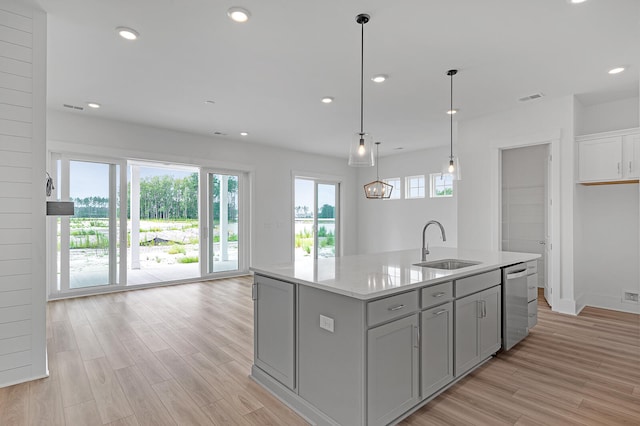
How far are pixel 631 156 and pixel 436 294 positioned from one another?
3620 mm

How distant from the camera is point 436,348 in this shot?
7.49 ft

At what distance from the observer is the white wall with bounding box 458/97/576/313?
14.3 ft

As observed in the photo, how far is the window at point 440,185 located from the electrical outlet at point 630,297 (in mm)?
3438

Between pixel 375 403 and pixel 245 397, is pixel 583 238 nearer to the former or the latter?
pixel 375 403

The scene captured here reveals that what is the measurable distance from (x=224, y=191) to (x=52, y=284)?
3071 millimetres

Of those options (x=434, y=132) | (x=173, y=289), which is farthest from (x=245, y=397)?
(x=434, y=132)

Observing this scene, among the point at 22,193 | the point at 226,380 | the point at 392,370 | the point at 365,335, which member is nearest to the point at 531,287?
the point at 392,370

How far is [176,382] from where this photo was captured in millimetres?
2561

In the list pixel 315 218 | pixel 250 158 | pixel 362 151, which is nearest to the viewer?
pixel 362 151

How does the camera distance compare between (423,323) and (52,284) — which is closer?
(423,323)

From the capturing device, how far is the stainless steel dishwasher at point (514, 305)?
3.07 m

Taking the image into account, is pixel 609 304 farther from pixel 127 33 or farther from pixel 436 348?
pixel 127 33

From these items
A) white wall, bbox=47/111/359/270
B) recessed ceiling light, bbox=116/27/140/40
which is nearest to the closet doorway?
white wall, bbox=47/111/359/270

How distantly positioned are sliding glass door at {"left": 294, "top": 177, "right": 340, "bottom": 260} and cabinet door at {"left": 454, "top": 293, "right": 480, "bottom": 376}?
5456 mm
